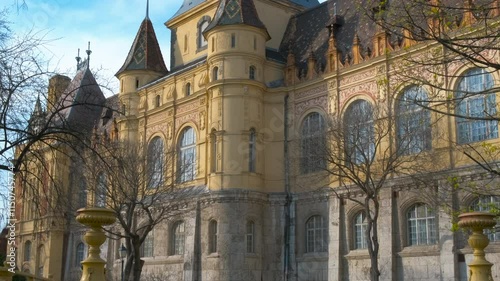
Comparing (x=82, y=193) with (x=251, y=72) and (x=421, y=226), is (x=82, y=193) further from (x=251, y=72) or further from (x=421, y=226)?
(x=421, y=226)

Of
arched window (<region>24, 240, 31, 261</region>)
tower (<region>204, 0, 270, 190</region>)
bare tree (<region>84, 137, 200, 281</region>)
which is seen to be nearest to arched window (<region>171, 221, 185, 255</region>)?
bare tree (<region>84, 137, 200, 281</region>)

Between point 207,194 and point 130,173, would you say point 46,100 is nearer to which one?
point 130,173

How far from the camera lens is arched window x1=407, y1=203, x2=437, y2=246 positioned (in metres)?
29.6

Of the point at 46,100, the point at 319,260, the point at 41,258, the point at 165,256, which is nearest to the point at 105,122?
the point at 41,258

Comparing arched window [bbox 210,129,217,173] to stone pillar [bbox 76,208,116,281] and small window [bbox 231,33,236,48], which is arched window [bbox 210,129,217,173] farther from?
stone pillar [bbox 76,208,116,281]

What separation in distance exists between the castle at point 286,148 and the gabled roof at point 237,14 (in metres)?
0.09

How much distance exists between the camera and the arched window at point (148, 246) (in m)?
41.3

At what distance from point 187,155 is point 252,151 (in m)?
5.40

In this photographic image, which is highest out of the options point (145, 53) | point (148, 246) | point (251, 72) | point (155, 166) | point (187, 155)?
point (145, 53)

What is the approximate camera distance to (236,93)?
3712 centimetres

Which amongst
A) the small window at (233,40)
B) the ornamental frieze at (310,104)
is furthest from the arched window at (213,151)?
the small window at (233,40)

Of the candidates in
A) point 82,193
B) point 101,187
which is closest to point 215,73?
point 101,187

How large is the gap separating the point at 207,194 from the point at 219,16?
1045 cm

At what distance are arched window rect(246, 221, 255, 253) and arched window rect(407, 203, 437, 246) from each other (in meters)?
8.98
